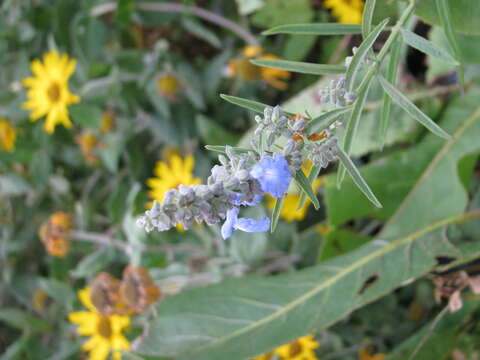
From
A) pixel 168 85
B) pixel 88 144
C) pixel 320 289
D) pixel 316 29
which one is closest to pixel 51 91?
pixel 88 144

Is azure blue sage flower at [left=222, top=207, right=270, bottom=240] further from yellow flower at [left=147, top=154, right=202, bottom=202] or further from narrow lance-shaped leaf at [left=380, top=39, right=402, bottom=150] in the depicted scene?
yellow flower at [left=147, top=154, right=202, bottom=202]

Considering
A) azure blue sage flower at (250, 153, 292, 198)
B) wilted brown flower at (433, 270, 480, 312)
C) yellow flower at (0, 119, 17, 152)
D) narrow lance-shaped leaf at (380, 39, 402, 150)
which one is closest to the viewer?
azure blue sage flower at (250, 153, 292, 198)

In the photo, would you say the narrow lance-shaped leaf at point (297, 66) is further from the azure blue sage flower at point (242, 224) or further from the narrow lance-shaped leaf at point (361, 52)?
the azure blue sage flower at point (242, 224)

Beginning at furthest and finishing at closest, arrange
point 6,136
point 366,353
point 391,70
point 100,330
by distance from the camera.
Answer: point 6,136, point 100,330, point 366,353, point 391,70

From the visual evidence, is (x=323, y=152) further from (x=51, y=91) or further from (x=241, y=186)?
(x=51, y=91)

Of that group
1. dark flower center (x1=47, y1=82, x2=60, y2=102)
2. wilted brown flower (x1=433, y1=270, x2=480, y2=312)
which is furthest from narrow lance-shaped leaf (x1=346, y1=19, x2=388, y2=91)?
dark flower center (x1=47, y1=82, x2=60, y2=102)

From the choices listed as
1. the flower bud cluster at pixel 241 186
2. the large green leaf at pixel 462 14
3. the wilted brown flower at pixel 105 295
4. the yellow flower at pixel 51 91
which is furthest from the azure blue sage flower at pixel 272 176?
the yellow flower at pixel 51 91

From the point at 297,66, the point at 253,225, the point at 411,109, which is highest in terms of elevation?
the point at 297,66
